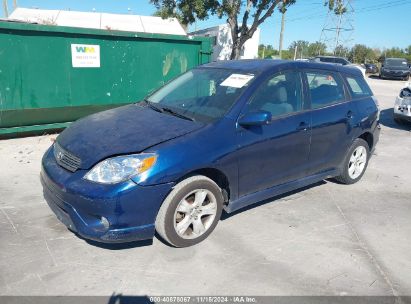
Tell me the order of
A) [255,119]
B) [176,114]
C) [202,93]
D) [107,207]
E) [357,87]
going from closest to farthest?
[107,207], [255,119], [176,114], [202,93], [357,87]

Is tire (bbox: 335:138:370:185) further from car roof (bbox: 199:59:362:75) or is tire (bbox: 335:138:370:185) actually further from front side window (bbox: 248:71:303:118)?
front side window (bbox: 248:71:303:118)

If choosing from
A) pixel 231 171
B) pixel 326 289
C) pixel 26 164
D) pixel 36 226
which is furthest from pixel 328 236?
pixel 26 164

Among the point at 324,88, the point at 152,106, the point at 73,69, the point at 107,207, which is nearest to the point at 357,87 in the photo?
the point at 324,88

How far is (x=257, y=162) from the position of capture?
11.8ft

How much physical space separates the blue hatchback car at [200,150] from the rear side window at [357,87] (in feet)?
0.25

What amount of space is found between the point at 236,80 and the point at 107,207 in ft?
6.06

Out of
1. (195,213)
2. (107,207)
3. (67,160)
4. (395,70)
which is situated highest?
(395,70)

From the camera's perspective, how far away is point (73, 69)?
6559 mm

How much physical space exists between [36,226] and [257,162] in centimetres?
224

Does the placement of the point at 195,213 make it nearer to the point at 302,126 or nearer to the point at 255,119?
the point at 255,119

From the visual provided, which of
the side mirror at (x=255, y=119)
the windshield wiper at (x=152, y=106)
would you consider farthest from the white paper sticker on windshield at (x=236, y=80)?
the windshield wiper at (x=152, y=106)

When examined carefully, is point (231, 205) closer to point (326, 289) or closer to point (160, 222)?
point (160, 222)

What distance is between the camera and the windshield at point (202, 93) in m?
3.58

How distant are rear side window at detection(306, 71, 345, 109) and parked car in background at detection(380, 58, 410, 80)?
26.9 meters
